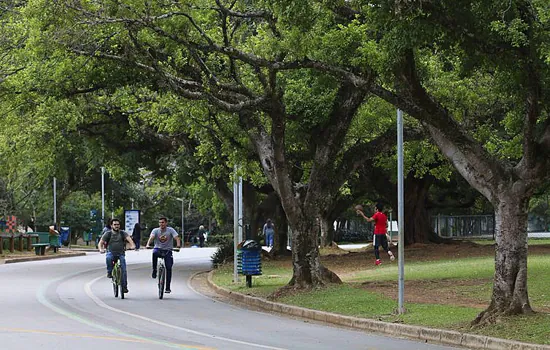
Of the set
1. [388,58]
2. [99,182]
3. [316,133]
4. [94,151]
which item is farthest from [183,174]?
[99,182]

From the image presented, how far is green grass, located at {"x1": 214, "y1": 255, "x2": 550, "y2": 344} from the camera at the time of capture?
44.6 ft

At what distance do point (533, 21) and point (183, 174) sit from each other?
74.4 feet

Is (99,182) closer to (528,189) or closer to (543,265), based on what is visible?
(543,265)

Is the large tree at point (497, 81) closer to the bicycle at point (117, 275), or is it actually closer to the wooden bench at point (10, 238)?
the bicycle at point (117, 275)

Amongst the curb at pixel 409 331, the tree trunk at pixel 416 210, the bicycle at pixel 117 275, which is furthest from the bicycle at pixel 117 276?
the tree trunk at pixel 416 210

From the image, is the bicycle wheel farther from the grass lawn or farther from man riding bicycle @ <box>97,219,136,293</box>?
the grass lawn

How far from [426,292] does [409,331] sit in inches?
235

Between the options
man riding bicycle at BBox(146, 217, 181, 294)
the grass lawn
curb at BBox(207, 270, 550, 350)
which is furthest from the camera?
man riding bicycle at BBox(146, 217, 181, 294)

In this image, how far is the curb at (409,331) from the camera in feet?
41.2

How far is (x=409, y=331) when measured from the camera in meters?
14.3

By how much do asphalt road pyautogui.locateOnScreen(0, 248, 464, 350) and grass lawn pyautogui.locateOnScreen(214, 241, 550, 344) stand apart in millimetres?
1015

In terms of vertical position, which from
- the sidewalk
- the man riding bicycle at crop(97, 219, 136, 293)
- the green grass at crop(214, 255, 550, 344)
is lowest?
the green grass at crop(214, 255, 550, 344)

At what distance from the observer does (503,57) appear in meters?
14.0

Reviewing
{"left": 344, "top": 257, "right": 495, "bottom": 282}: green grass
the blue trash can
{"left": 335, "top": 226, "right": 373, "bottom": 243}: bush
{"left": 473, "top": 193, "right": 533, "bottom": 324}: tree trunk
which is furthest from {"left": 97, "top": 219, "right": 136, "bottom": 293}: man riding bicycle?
{"left": 335, "top": 226, "right": 373, "bottom": 243}: bush
